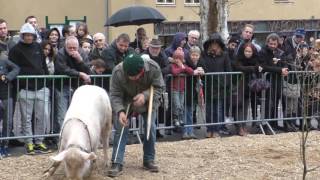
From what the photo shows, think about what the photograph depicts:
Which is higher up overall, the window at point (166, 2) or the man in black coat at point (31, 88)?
the window at point (166, 2)

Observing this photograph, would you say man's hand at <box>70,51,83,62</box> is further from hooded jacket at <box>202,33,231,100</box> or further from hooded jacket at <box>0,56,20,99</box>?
hooded jacket at <box>202,33,231,100</box>

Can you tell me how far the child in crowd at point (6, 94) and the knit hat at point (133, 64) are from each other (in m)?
2.22

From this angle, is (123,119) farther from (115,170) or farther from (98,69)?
(98,69)

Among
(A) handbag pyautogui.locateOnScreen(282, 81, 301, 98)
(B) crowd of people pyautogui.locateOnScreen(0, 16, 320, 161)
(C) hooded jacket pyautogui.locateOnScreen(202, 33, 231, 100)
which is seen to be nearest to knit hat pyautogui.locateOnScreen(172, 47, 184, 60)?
(B) crowd of people pyautogui.locateOnScreen(0, 16, 320, 161)

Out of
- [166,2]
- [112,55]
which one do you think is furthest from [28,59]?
[166,2]

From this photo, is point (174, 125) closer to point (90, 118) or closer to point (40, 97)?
point (40, 97)

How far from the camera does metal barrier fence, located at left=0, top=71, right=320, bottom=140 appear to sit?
9.60m

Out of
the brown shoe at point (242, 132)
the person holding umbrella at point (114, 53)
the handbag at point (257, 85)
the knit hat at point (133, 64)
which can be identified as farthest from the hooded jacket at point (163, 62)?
the knit hat at point (133, 64)

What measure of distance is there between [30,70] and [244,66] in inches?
155

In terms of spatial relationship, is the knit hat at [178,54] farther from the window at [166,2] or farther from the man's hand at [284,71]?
the window at [166,2]

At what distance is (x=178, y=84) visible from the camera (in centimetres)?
1082

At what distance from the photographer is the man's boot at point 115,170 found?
8.20m

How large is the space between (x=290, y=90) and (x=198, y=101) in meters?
1.86

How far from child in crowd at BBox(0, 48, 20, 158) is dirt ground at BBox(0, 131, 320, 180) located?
461mm
